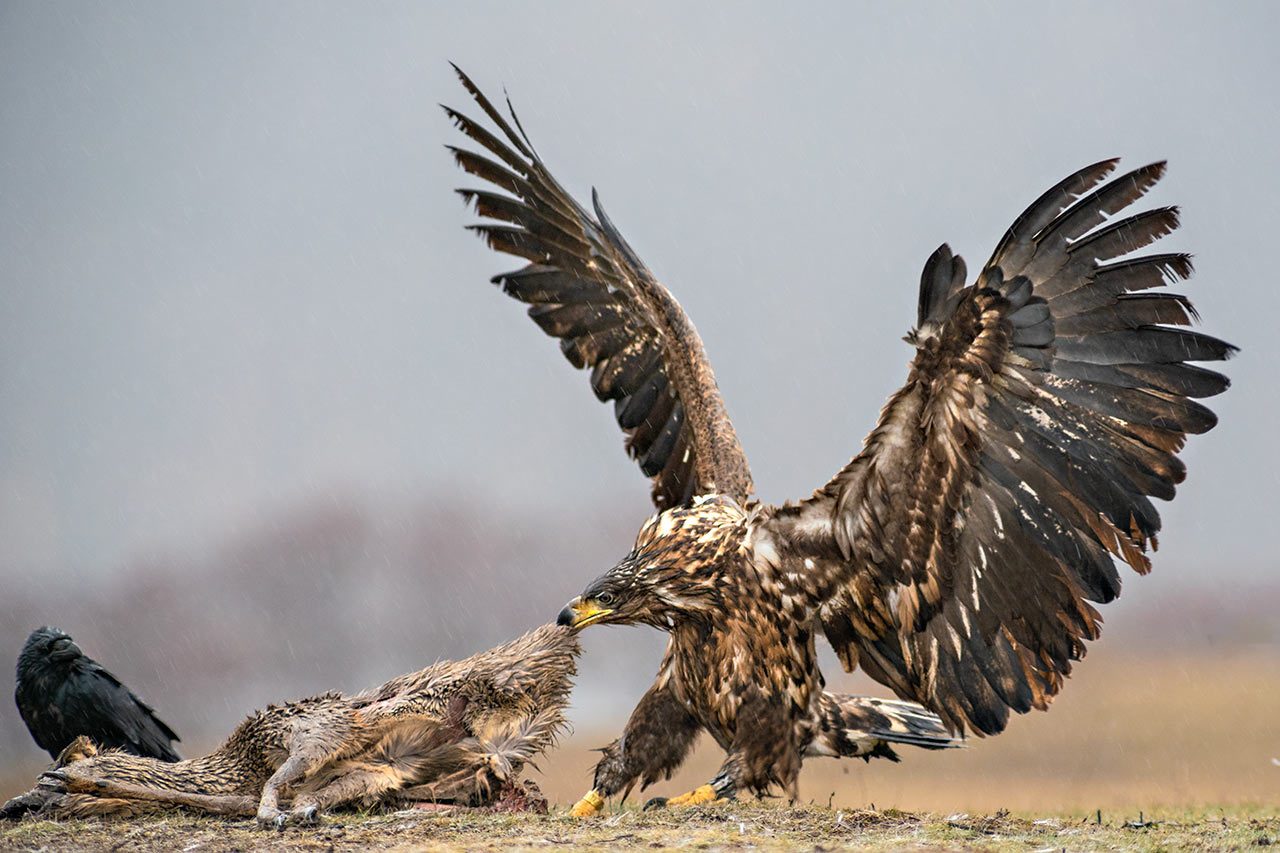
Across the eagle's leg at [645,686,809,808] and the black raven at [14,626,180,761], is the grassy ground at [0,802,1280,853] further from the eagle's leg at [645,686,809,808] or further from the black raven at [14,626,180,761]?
the black raven at [14,626,180,761]

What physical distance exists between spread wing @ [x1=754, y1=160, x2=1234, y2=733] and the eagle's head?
0.79 ft

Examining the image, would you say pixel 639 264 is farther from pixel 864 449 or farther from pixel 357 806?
pixel 357 806

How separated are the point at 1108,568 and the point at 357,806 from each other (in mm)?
4056

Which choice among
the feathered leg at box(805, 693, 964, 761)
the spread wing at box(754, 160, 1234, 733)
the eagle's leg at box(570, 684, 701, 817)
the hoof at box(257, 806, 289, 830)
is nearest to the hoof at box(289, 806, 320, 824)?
the hoof at box(257, 806, 289, 830)

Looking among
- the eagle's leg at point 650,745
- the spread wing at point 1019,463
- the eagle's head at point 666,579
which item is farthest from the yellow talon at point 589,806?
the spread wing at point 1019,463

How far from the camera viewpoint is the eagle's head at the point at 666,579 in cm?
606

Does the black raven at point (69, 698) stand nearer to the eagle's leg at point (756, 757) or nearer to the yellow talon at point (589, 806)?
the yellow talon at point (589, 806)

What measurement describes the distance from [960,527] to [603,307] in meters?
3.00

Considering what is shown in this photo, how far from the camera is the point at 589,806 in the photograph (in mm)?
6172

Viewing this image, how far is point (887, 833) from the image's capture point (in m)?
5.39

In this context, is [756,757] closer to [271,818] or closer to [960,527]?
[960,527]

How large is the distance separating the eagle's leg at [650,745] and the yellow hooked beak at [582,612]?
0.55 meters

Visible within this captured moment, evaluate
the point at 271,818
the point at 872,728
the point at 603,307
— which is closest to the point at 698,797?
the point at 872,728

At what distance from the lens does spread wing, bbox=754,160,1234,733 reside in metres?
5.01
